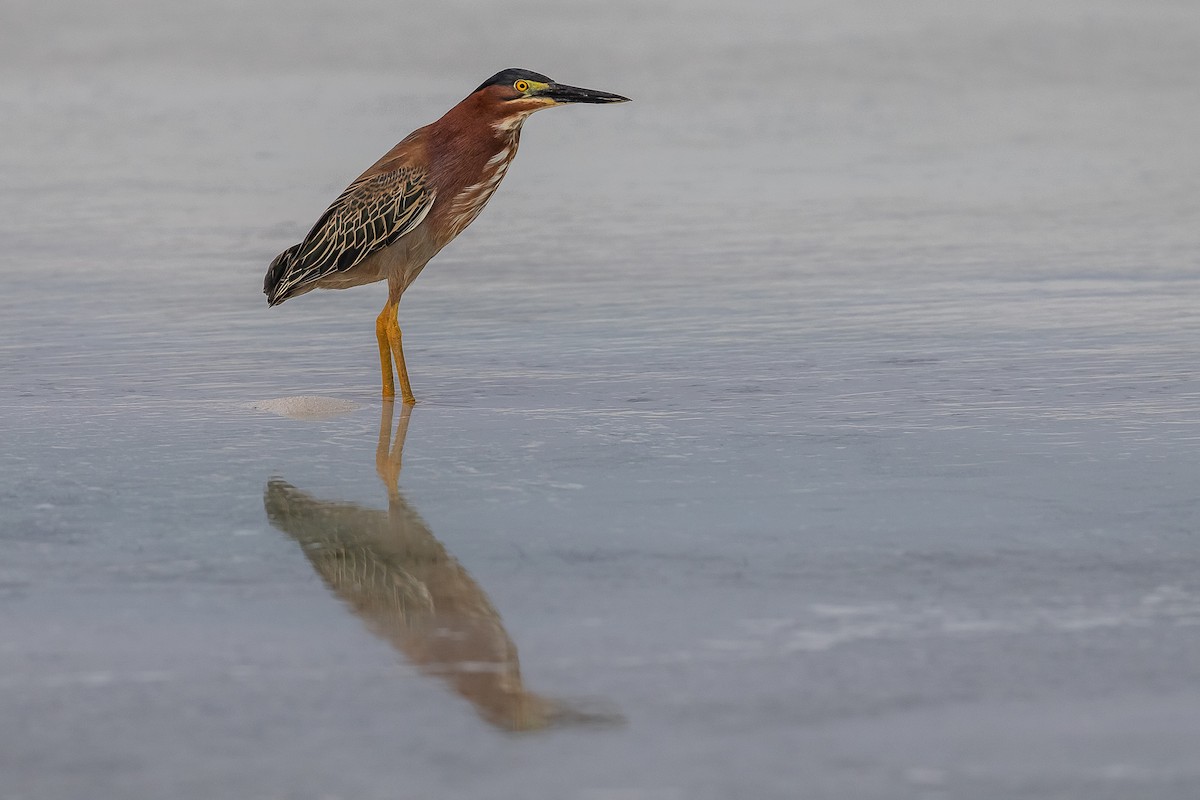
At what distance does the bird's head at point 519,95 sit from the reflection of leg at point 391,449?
1485 mm

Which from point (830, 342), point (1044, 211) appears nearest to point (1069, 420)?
point (830, 342)

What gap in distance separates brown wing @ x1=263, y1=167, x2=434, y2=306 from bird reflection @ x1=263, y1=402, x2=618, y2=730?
2331 millimetres

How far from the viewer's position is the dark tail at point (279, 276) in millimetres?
8945

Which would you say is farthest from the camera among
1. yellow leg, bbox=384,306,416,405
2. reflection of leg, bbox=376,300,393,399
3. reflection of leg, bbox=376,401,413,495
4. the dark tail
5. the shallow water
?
the dark tail

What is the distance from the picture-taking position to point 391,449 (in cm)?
689

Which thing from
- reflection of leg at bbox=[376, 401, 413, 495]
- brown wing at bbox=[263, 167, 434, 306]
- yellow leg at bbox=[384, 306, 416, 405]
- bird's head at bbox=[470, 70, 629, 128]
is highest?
bird's head at bbox=[470, 70, 629, 128]

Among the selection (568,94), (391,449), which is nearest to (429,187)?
(568,94)

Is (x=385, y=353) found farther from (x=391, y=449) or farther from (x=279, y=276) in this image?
(x=391, y=449)

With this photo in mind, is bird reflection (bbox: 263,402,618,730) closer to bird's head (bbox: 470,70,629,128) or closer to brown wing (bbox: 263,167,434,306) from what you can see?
brown wing (bbox: 263,167,434,306)

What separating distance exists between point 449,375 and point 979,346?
8.78 ft

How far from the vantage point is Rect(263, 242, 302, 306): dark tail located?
8.95 metres

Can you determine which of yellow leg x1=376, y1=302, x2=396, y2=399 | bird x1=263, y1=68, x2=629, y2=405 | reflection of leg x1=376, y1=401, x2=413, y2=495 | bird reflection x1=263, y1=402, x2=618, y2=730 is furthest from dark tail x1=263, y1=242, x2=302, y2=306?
bird reflection x1=263, y1=402, x2=618, y2=730

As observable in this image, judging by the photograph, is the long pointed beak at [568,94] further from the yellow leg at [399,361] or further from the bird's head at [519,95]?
the yellow leg at [399,361]

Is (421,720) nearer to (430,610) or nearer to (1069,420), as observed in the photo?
(430,610)
